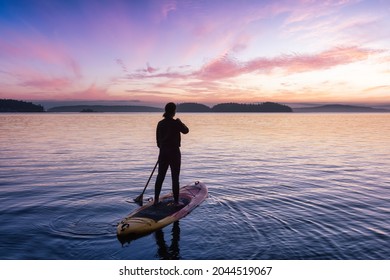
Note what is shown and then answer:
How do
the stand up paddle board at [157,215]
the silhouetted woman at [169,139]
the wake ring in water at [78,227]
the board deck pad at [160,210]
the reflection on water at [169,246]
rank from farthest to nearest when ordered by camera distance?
the silhouetted woman at [169,139] → the board deck pad at [160,210] → the wake ring in water at [78,227] → the stand up paddle board at [157,215] → the reflection on water at [169,246]

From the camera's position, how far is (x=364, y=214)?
417 inches

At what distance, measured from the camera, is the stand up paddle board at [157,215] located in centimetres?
829

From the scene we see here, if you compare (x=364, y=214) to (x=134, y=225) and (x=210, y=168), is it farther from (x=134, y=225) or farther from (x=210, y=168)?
(x=210, y=168)

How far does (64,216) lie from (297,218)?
278 inches

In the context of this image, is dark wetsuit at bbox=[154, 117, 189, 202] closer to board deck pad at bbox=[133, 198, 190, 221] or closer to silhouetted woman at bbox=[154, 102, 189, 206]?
silhouetted woman at bbox=[154, 102, 189, 206]

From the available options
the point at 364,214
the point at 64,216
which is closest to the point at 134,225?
the point at 64,216

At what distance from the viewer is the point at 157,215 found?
9.38 meters

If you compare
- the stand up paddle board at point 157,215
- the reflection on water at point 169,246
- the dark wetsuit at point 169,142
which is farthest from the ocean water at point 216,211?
the dark wetsuit at point 169,142

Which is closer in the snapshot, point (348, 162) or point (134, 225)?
point (134, 225)

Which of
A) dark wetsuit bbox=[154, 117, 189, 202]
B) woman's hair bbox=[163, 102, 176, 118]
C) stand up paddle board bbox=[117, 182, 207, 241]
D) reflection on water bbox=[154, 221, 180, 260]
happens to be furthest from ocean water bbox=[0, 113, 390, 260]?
woman's hair bbox=[163, 102, 176, 118]

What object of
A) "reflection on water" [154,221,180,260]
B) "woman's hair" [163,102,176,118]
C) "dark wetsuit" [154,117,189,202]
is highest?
"woman's hair" [163,102,176,118]

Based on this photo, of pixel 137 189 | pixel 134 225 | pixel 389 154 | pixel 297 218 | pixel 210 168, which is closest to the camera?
pixel 134 225

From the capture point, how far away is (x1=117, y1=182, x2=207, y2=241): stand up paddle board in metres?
8.29

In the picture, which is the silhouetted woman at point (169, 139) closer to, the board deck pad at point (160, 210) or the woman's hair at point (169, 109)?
the woman's hair at point (169, 109)
